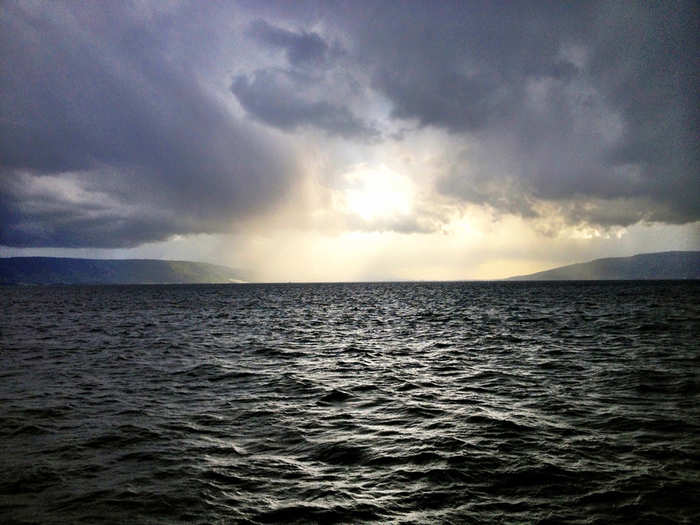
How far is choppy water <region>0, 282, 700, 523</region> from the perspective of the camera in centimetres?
841

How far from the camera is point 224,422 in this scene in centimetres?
1405

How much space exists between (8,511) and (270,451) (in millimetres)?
5507

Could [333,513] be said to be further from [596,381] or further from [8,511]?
[596,381]

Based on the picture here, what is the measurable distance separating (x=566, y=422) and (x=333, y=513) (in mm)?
9094

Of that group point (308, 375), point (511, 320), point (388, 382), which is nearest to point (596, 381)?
point (388, 382)

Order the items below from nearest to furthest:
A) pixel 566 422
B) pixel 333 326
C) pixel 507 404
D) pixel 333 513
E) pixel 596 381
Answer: pixel 333 513, pixel 566 422, pixel 507 404, pixel 596 381, pixel 333 326

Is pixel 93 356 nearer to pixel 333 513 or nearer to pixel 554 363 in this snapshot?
pixel 333 513

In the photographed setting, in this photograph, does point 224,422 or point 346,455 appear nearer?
point 346,455

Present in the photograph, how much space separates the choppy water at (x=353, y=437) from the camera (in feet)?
27.6

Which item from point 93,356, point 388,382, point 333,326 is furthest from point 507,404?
point 333,326

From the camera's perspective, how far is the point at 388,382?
19438 mm

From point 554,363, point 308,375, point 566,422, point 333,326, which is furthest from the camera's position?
point 333,326

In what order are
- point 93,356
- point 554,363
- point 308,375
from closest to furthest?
point 308,375 → point 554,363 → point 93,356

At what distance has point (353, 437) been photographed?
1247 cm
